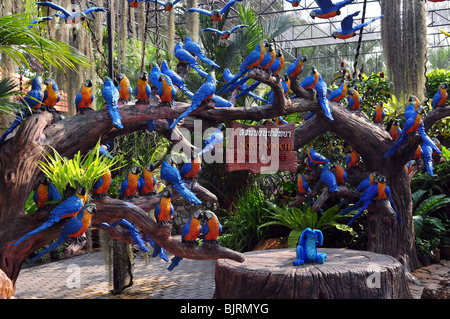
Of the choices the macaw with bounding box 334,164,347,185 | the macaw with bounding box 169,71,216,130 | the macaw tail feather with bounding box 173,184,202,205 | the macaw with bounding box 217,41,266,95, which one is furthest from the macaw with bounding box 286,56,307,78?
the macaw tail feather with bounding box 173,184,202,205

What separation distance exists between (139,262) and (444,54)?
908 inches

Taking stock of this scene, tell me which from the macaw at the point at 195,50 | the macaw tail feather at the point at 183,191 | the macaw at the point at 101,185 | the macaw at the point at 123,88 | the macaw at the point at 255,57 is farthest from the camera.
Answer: the macaw at the point at 195,50

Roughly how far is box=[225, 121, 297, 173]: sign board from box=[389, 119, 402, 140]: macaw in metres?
1.35

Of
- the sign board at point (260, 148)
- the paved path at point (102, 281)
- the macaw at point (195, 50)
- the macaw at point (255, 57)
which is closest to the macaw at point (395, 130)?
the sign board at point (260, 148)

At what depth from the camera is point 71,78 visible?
398cm

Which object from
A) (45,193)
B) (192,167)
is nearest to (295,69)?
(192,167)

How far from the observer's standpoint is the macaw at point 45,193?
283 cm

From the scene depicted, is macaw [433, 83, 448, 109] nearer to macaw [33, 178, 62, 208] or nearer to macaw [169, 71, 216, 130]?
macaw [169, 71, 216, 130]

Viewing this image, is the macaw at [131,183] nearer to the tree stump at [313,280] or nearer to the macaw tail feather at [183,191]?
the macaw tail feather at [183,191]

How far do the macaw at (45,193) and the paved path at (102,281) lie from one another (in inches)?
96.6

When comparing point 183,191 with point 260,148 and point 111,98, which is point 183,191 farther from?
point 260,148

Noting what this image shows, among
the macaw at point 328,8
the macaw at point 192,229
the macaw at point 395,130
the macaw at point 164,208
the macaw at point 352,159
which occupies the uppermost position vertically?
the macaw at point 328,8

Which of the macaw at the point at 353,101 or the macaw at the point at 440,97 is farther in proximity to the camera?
the macaw at the point at 353,101

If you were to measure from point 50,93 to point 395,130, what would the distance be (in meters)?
3.72
